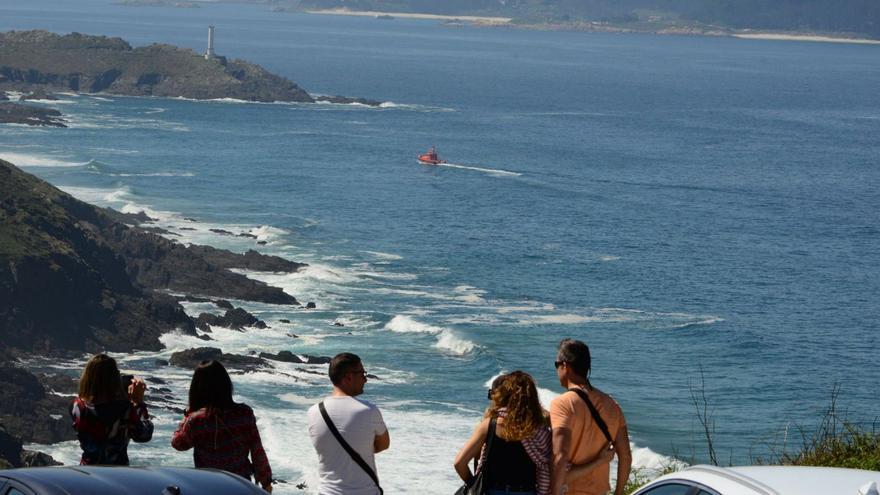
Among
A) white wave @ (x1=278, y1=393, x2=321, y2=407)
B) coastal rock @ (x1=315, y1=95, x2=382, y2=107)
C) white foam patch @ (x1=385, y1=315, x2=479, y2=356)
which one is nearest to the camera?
white wave @ (x1=278, y1=393, x2=321, y2=407)

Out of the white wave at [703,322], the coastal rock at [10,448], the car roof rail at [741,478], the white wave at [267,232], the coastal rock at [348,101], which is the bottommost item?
the white wave at [703,322]

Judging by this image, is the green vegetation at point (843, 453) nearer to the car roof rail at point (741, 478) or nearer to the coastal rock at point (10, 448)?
the car roof rail at point (741, 478)

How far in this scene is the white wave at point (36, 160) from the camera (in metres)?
82.2

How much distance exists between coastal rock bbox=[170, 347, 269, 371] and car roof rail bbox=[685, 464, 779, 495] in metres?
33.3

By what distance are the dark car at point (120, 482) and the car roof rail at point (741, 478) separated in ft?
7.63

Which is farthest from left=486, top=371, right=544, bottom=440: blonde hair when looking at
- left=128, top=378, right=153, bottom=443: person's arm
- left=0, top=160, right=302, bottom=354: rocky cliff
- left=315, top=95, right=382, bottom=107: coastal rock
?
left=315, top=95, right=382, bottom=107: coastal rock

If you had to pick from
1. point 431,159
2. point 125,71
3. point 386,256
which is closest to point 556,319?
point 386,256

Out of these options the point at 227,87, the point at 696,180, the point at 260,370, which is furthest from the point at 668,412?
the point at 227,87

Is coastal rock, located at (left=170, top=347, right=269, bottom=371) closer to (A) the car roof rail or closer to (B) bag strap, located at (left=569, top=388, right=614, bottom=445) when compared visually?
(B) bag strap, located at (left=569, top=388, right=614, bottom=445)

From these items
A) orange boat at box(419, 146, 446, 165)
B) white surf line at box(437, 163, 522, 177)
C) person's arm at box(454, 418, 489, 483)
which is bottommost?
white surf line at box(437, 163, 522, 177)

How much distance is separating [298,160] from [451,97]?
60081 millimetres

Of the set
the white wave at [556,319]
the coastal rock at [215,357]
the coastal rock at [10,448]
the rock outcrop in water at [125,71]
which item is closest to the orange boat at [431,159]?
the rock outcrop in water at [125,71]

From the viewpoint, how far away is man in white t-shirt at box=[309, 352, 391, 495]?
8.63 metres

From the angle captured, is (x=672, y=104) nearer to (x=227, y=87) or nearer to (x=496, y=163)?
(x=227, y=87)
